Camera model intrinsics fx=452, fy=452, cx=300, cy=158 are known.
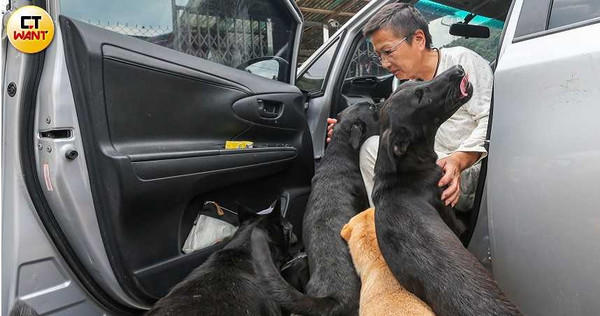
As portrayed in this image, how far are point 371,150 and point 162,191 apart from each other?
1296 millimetres

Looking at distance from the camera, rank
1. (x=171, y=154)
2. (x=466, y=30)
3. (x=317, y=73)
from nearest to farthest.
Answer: (x=171, y=154)
(x=466, y=30)
(x=317, y=73)

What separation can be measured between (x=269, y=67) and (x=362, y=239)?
1.19 m

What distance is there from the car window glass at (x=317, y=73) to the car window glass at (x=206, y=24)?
78 centimetres

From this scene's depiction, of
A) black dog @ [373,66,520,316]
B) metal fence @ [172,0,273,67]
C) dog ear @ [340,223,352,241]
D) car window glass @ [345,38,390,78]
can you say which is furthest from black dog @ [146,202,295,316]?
car window glass @ [345,38,390,78]

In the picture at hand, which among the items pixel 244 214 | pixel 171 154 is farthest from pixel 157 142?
pixel 244 214

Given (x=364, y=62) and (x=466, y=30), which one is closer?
(x=466, y=30)

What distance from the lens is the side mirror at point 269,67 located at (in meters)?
2.53

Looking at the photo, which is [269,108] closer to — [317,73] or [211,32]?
[211,32]

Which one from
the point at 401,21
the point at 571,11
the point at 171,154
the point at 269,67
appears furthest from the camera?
the point at 269,67

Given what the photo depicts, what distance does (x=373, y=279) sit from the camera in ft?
6.27

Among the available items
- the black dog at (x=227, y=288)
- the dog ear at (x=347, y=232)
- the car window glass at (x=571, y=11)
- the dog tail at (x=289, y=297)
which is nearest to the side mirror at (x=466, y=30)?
the car window glass at (x=571, y=11)

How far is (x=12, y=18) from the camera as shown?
→ 1.47 meters

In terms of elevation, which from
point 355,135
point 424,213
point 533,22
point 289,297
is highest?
point 533,22

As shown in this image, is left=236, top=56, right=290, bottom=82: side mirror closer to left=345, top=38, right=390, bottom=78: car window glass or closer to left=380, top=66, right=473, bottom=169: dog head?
left=380, top=66, right=473, bottom=169: dog head
